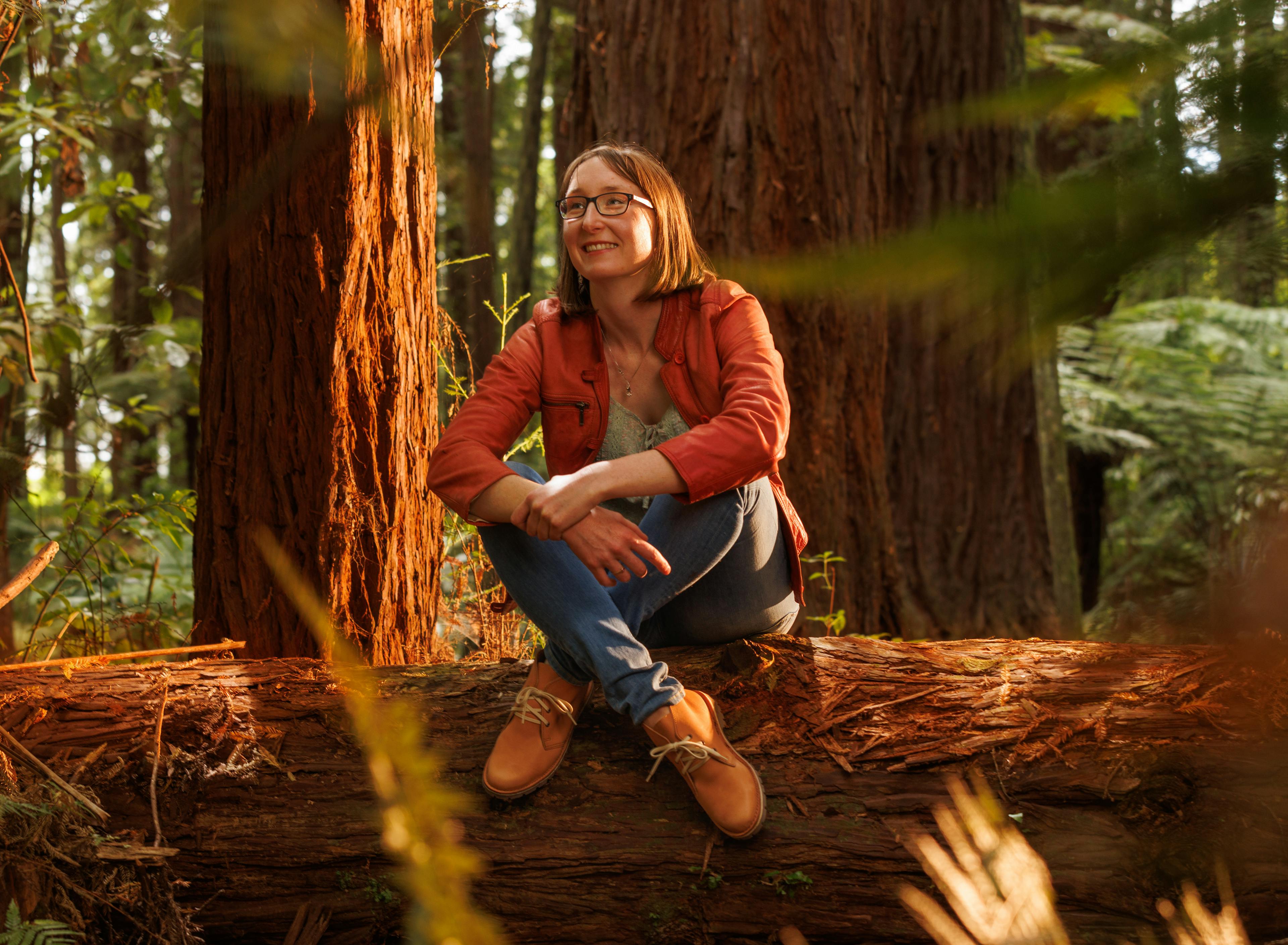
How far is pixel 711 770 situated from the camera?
219 centimetres

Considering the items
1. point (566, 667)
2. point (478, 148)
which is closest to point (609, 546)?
point (566, 667)

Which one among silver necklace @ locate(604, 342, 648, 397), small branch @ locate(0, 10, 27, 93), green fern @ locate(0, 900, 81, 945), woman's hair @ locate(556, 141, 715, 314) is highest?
small branch @ locate(0, 10, 27, 93)

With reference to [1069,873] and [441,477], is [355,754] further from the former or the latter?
[1069,873]

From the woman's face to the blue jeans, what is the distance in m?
0.58

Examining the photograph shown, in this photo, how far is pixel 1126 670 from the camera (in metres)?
2.54

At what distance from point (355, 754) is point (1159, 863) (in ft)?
6.02

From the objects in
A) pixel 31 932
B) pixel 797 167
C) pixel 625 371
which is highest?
pixel 797 167

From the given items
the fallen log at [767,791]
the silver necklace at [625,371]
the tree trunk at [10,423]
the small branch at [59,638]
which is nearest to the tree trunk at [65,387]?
the tree trunk at [10,423]

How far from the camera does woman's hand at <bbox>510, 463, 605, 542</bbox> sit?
2178mm

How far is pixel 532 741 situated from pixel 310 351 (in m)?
1.34

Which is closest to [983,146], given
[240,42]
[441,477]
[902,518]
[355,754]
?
[902,518]

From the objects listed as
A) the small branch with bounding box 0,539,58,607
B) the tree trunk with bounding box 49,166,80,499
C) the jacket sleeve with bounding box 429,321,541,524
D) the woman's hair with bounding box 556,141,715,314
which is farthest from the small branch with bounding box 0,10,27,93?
the woman's hair with bounding box 556,141,715,314

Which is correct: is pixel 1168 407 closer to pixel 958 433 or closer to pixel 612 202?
pixel 958 433

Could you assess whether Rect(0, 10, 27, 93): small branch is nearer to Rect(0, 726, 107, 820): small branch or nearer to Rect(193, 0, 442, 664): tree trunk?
Rect(193, 0, 442, 664): tree trunk
